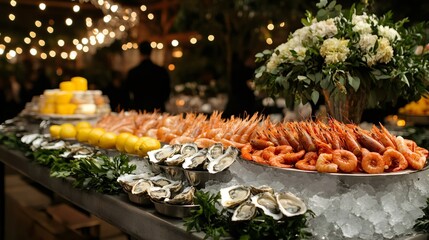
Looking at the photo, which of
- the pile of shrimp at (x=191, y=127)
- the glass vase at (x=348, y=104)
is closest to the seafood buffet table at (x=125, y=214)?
the pile of shrimp at (x=191, y=127)

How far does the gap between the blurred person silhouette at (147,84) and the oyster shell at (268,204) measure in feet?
16.4

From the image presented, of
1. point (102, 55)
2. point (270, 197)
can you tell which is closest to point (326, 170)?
point (270, 197)

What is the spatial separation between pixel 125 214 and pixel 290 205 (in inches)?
31.3

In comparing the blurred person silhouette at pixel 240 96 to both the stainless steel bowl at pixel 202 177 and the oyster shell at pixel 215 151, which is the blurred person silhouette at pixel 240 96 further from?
the stainless steel bowl at pixel 202 177

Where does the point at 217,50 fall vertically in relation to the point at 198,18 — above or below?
below

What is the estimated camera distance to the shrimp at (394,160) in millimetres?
1933

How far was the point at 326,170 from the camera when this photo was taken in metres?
1.85

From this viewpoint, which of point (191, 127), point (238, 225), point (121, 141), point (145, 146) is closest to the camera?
point (238, 225)

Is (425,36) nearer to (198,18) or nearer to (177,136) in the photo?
(177,136)

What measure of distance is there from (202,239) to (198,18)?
7065mm

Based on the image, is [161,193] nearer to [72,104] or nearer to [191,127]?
[191,127]

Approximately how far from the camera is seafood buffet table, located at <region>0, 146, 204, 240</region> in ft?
5.88

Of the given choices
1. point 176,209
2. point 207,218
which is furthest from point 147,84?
point 207,218

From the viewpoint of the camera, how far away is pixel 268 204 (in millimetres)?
1635
